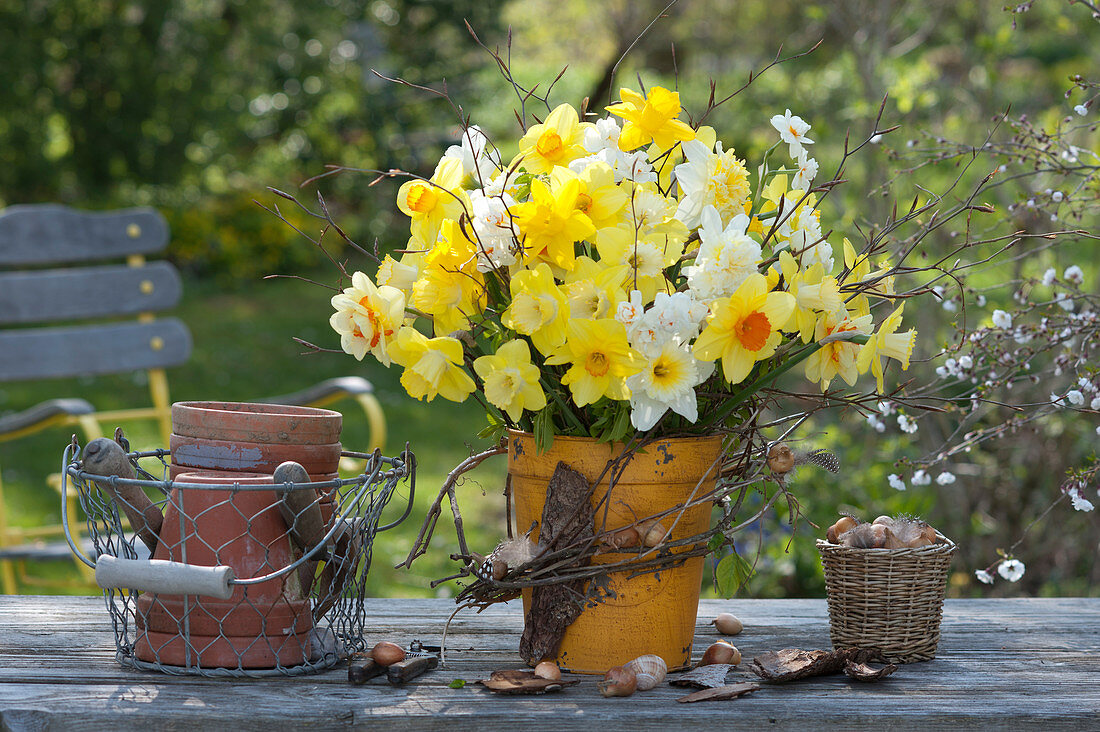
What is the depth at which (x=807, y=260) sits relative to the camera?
1.08 metres

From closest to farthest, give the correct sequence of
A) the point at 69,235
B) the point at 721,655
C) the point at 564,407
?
the point at 564,407 → the point at 721,655 → the point at 69,235

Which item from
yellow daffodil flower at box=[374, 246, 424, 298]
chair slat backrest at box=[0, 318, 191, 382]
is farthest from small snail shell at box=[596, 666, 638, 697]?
chair slat backrest at box=[0, 318, 191, 382]

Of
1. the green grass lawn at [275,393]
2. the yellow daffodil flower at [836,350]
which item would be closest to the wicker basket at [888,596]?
the yellow daffodil flower at [836,350]

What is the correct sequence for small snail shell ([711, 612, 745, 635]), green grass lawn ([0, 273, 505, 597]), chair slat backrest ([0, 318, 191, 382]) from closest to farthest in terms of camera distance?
small snail shell ([711, 612, 745, 635]) < chair slat backrest ([0, 318, 191, 382]) < green grass lawn ([0, 273, 505, 597])

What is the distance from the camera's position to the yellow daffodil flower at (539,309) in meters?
0.98

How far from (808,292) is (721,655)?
0.45 m

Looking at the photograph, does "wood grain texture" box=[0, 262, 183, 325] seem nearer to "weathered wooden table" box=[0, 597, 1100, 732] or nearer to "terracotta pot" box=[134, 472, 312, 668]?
"weathered wooden table" box=[0, 597, 1100, 732]

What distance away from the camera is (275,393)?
5898 mm

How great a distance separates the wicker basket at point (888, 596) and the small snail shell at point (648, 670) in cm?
23

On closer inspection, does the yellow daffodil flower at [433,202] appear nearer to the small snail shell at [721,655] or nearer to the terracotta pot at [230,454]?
the terracotta pot at [230,454]

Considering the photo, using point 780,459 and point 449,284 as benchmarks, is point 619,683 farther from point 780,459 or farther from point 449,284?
point 449,284

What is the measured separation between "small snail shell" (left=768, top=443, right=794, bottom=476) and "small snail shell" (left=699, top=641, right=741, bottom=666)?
23 centimetres

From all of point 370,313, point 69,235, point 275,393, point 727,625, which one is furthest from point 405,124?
point 370,313

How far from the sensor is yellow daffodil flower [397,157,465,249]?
1.08m
